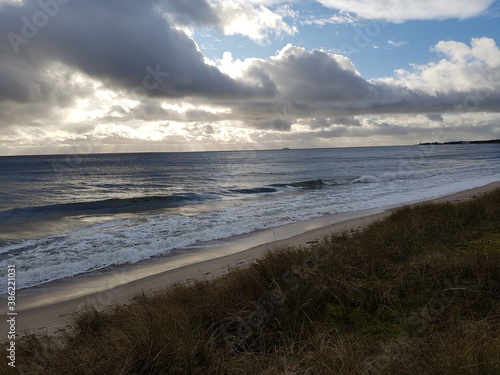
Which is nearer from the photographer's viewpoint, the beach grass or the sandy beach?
the beach grass

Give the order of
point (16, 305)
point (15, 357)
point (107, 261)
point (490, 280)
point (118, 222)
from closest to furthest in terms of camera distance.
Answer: point (15, 357) < point (490, 280) < point (16, 305) < point (107, 261) < point (118, 222)

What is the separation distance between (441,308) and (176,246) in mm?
9540

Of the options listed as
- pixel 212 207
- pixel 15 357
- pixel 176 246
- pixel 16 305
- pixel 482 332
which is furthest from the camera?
pixel 212 207

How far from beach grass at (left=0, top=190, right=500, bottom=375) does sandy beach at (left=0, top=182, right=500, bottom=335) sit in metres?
1.57

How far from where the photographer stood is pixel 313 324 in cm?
→ 449

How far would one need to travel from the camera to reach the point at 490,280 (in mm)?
4875

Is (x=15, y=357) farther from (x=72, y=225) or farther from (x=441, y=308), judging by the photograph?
(x=72, y=225)

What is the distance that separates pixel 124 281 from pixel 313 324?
616cm

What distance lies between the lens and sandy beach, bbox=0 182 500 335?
7227mm

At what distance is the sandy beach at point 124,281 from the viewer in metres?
7.23

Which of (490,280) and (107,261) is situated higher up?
(490,280)

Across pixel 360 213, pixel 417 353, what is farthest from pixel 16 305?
pixel 360 213

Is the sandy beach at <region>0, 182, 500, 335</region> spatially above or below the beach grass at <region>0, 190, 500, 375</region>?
below

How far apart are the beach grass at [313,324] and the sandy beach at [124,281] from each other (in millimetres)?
1567
